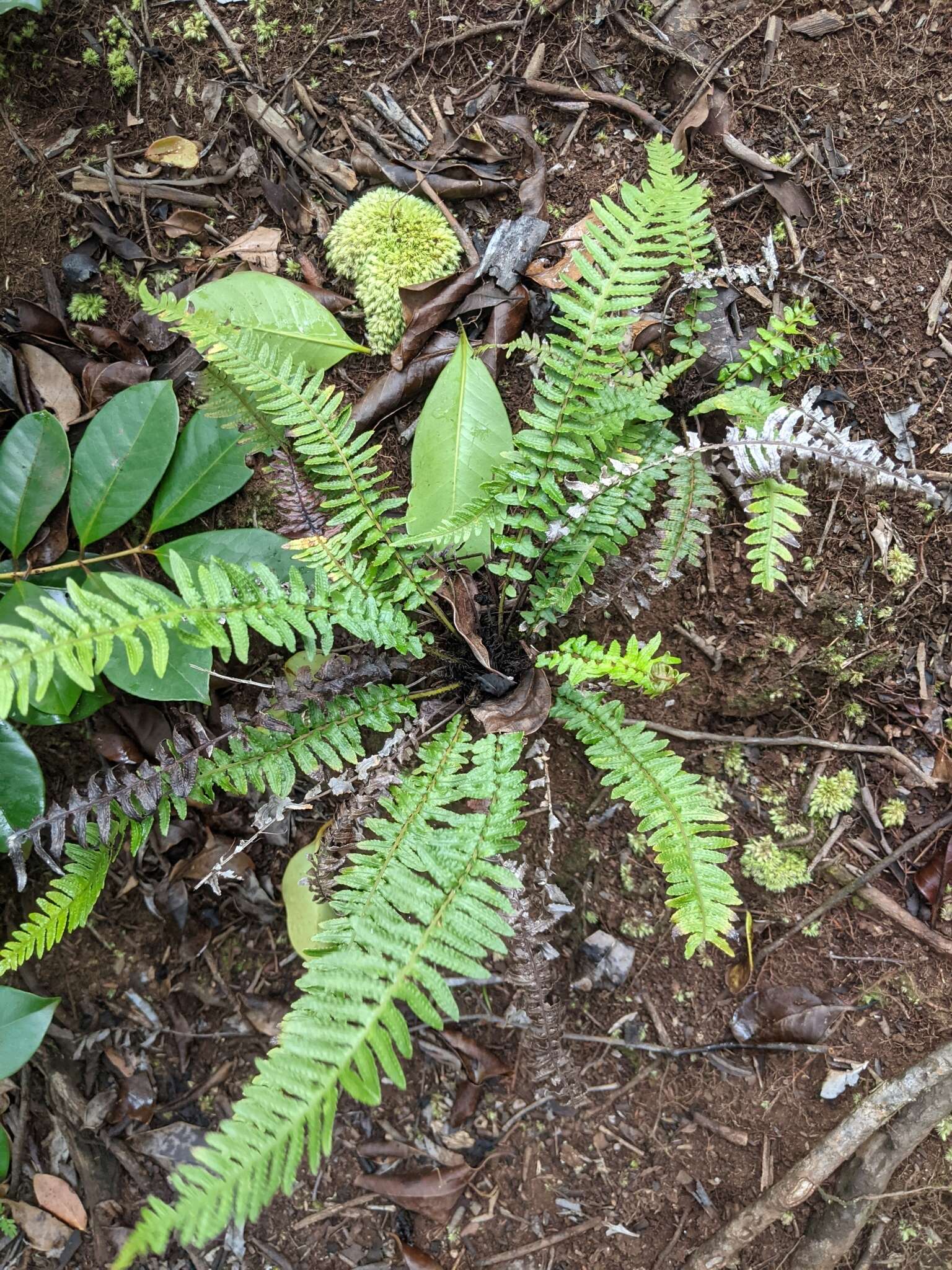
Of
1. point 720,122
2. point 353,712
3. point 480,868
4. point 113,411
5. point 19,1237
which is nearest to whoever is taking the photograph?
point 480,868

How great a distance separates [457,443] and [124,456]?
1.06 meters

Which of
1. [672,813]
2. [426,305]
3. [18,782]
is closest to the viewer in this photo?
[672,813]

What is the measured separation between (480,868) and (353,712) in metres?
0.68

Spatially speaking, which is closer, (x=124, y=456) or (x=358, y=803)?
(x=358, y=803)

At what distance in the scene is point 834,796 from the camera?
114 inches

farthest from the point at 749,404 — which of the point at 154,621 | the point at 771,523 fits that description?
the point at 154,621

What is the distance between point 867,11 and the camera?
2.75 metres

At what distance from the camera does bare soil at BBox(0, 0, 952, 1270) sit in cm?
278

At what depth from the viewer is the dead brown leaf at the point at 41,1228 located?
120 inches

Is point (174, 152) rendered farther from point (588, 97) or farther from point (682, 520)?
point (682, 520)

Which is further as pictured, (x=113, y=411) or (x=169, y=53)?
(x=169, y=53)

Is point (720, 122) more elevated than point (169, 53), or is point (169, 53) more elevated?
point (169, 53)

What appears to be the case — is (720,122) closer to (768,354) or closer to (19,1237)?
(768,354)

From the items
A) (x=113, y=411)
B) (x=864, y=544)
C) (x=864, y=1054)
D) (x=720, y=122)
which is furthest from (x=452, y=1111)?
(x=720, y=122)
